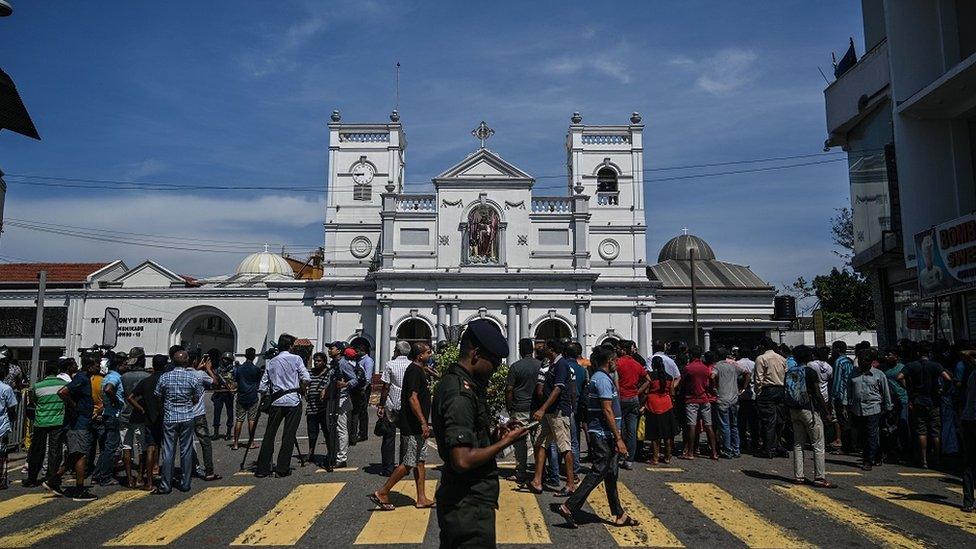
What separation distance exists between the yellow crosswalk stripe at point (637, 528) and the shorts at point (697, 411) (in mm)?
3046

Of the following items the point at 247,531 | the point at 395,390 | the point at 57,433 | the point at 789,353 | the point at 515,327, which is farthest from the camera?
the point at 515,327

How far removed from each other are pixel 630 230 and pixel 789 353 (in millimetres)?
24766

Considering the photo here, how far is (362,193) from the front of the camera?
37.6 metres

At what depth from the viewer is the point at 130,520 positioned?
23.5 feet

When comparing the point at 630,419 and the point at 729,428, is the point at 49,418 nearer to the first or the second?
the point at 630,419

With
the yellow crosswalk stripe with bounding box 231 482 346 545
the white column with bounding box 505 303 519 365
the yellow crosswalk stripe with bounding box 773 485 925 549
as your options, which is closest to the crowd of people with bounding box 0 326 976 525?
the yellow crosswalk stripe with bounding box 773 485 925 549

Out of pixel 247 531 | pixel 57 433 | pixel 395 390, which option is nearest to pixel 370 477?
pixel 395 390

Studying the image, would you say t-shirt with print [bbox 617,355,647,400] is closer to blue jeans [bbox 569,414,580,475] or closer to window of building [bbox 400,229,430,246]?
blue jeans [bbox 569,414,580,475]

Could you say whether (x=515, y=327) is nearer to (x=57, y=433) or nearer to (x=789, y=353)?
(x=789, y=353)

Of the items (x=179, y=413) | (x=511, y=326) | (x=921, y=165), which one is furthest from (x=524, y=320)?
(x=179, y=413)

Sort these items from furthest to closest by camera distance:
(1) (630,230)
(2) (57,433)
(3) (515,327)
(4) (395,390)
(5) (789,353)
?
1. (1) (630,230)
2. (3) (515,327)
3. (5) (789,353)
4. (4) (395,390)
5. (2) (57,433)

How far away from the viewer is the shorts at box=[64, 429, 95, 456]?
863 cm

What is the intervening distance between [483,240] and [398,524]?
92.7ft

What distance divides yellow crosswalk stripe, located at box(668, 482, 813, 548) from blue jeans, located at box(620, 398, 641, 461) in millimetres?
1380
